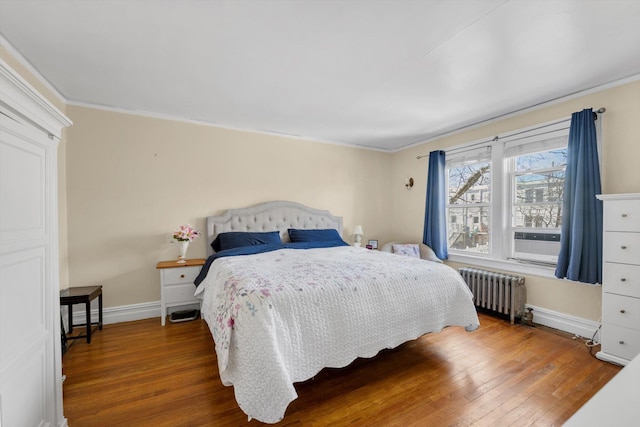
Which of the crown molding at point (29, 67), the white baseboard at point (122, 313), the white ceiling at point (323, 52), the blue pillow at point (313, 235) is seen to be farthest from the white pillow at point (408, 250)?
the crown molding at point (29, 67)

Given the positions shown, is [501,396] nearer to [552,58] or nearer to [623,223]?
[623,223]

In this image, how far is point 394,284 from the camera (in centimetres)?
206

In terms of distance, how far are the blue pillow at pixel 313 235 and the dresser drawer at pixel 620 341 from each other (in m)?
2.74

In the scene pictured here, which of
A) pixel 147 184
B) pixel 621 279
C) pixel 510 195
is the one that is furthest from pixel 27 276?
pixel 510 195

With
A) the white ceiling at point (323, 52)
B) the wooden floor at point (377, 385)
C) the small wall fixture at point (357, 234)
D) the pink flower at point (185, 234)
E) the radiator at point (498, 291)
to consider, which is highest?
the white ceiling at point (323, 52)

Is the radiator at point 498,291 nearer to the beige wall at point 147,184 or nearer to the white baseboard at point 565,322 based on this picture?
the white baseboard at point 565,322

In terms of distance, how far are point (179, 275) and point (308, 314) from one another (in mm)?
1993

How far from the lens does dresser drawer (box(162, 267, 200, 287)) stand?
9.69 feet

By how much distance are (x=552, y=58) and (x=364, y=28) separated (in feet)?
5.00

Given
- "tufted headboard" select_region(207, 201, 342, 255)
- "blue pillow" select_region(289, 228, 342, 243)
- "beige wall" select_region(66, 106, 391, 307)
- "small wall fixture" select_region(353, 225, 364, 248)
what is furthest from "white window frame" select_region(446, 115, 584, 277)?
"beige wall" select_region(66, 106, 391, 307)

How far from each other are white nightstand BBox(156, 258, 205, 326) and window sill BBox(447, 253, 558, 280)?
340 centimetres

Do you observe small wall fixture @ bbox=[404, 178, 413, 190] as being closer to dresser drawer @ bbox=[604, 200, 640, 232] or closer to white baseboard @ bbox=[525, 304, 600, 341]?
white baseboard @ bbox=[525, 304, 600, 341]

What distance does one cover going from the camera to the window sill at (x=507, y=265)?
2905mm

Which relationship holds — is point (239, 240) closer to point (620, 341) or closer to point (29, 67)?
point (29, 67)
